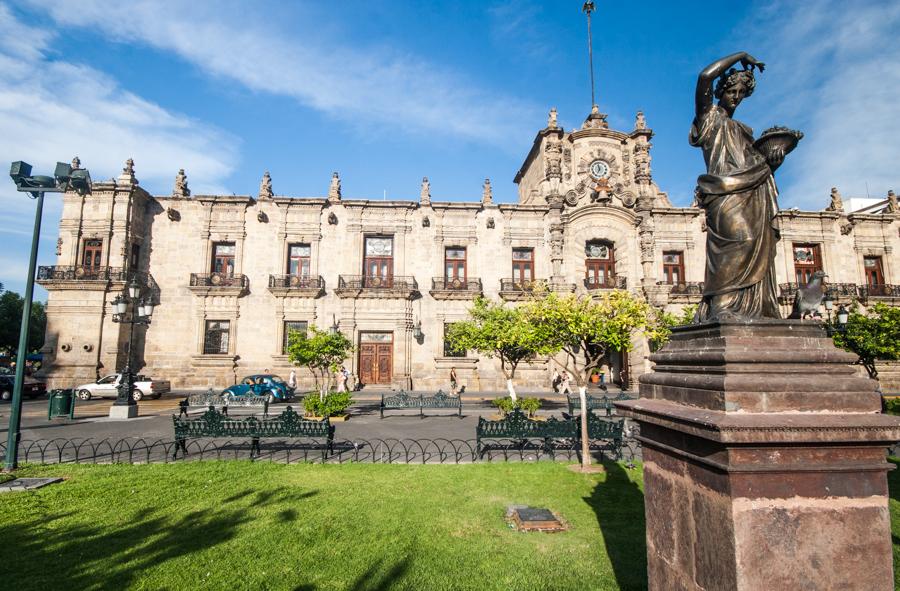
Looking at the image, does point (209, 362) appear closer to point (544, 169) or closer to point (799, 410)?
point (544, 169)

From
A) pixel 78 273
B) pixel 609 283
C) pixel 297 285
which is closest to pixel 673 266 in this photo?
pixel 609 283

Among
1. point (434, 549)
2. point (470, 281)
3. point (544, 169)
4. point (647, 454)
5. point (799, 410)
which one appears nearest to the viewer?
point (799, 410)

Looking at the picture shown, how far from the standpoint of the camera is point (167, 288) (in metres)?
25.4

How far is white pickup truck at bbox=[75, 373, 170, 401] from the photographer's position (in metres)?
20.9

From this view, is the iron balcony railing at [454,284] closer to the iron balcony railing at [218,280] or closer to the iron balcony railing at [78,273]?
the iron balcony railing at [218,280]

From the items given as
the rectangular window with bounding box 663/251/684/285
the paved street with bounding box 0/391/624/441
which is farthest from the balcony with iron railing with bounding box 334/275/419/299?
the rectangular window with bounding box 663/251/684/285

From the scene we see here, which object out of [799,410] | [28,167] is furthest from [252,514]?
[28,167]

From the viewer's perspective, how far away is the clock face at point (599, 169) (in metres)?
28.1

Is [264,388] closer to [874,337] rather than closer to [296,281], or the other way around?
[296,281]

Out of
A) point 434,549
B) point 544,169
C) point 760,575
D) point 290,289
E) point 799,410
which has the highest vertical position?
point 544,169

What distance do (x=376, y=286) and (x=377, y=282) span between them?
0.83 ft

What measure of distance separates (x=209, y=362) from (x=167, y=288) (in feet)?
16.2

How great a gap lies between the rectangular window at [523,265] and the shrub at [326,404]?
15160mm

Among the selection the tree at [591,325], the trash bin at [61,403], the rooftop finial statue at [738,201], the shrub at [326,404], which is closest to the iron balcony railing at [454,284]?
the shrub at [326,404]
